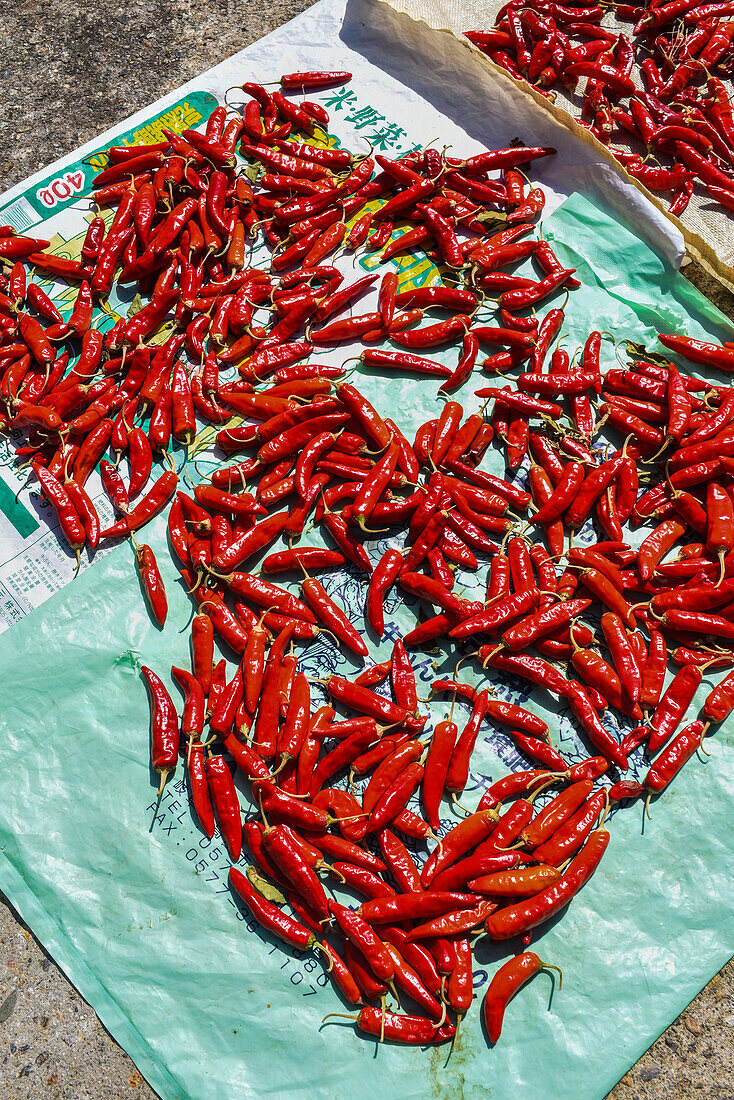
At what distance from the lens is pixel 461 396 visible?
392 cm

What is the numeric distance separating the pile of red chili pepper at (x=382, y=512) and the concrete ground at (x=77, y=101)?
758 mm

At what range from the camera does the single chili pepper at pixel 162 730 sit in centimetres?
305

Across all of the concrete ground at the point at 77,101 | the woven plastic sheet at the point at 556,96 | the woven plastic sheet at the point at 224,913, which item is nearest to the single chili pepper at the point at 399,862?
the woven plastic sheet at the point at 224,913

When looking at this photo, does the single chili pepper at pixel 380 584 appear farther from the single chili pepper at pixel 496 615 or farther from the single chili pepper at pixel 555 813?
the single chili pepper at pixel 555 813

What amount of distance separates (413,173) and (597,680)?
3150 millimetres

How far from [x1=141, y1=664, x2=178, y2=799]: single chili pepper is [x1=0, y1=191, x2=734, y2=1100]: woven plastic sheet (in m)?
0.08

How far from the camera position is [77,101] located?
5.13m

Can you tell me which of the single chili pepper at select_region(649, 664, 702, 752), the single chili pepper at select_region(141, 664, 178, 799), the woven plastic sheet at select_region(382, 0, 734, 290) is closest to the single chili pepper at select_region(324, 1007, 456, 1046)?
the single chili pepper at select_region(141, 664, 178, 799)

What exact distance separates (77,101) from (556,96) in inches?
129

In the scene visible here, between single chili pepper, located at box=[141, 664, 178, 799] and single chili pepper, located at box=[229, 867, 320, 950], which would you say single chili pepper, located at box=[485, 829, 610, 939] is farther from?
single chili pepper, located at box=[141, 664, 178, 799]

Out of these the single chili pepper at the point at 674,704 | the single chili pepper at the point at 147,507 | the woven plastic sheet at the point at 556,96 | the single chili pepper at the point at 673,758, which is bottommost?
the single chili pepper at the point at 673,758

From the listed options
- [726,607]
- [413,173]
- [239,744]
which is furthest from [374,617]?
[413,173]

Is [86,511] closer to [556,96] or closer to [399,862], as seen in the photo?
[399,862]

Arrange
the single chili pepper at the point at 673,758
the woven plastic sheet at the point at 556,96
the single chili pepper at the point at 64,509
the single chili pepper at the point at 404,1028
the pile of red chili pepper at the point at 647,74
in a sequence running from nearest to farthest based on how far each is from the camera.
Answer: the single chili pepper at the point at 404,1028 < the single chili pepper at the point at 673,758 < the single chili pepper at the point at 64,509 < the woven plastic sheet at the point at 556,96 < the pile of red chili pepper at the point at 647,74
